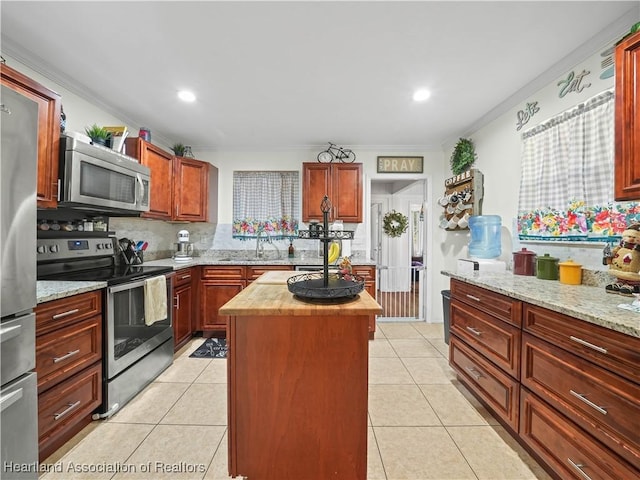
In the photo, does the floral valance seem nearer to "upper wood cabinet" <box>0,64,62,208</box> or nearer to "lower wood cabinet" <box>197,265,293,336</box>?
"lower wood cabinet" <box>197,265,293,336</box>

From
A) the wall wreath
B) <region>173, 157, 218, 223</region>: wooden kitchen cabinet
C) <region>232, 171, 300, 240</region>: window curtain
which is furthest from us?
the wall wreath

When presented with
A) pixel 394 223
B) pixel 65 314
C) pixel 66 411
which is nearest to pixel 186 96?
pixel 65 314

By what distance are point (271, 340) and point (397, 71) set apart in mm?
2133

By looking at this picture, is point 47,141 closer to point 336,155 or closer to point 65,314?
point 65,314

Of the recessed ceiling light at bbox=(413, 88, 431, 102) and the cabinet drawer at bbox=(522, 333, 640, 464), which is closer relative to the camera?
the cabinet drawer at bbox=(522, 333, 640, 464)

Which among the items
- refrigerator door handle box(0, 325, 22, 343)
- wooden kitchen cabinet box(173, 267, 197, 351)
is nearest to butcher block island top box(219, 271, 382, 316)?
refrigerator door handle box(0, 325, 22, 343)

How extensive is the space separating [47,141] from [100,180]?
374mm

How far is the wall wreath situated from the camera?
5.70 m

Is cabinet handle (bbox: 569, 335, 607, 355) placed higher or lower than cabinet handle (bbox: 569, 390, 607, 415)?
higher

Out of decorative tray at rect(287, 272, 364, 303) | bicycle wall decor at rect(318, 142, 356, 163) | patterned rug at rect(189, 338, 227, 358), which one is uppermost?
bicycle wall decor at rect(318, 142, 356, 163)

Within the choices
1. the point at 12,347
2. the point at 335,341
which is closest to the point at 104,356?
the point at 12,347

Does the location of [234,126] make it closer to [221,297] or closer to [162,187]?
[162,187]

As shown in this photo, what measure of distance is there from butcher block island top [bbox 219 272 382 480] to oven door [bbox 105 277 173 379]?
1186 mm

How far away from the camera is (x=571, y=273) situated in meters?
1.83
